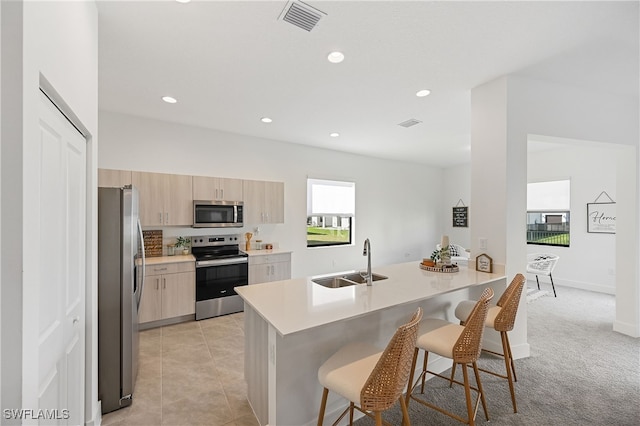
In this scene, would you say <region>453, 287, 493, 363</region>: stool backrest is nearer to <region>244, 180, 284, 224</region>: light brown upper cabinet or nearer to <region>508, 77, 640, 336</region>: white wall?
<region>508, 77, 640, 336</region>: white wall

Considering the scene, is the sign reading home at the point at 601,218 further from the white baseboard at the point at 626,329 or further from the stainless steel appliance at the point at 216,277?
the stainless steel appliance at the point at 216,277

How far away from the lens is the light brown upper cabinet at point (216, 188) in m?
4.23

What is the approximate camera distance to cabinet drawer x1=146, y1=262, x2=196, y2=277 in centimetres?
369

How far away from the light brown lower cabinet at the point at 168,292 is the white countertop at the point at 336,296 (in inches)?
80.5

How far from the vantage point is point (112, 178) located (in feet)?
11.9

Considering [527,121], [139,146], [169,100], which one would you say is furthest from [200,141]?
[527,121]

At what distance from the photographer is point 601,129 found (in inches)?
132

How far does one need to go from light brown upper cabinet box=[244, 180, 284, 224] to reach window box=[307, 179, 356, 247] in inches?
38.2

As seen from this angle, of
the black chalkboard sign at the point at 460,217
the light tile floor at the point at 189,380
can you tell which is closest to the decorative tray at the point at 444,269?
the light tile floor at the point at 189,380

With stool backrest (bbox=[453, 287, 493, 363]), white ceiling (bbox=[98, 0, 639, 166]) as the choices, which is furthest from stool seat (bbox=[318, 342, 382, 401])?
white ceiling (bbox=[98, 0, 639, 166])

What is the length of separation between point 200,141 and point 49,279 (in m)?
3.73

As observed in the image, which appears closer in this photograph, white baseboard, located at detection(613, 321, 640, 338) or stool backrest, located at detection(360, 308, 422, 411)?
stool backrest, located at detection(360, 308, 422, 411)

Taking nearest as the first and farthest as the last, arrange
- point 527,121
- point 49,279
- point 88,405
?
point 49,279 < point 88,405 < point 527,121

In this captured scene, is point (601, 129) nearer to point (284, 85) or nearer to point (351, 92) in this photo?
point (351, 92)
